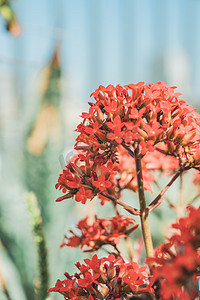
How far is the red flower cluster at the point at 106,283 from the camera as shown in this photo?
300 mm

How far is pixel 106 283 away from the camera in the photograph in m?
0.31

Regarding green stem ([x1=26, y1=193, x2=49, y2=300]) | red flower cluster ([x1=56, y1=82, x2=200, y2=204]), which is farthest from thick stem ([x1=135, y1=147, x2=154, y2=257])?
green stem ([x1=26, y1=193, x2=49, y2=300])

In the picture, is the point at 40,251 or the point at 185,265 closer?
the point at 185,265

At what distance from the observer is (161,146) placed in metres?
0.38

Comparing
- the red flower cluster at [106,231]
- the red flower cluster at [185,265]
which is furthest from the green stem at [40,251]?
the red flower cluster at [185,265]

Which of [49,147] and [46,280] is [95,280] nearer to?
[46,280]

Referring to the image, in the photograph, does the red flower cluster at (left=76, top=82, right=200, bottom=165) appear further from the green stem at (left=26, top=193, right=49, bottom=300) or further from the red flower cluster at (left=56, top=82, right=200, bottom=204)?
the green stem at (left=26, top=193, right=49, bottom=300)

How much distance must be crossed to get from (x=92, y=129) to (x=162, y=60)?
2194 millimetres

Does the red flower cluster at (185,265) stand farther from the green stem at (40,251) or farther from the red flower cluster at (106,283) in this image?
the green stem at (40,251)

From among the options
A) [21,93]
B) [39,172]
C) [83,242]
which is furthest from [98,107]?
[21,93]

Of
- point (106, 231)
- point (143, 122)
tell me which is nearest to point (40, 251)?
point (106, 231)

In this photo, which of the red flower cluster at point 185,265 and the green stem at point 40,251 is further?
the green stem at point 40,251

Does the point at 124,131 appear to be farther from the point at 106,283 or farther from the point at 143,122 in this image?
the point at 106,283

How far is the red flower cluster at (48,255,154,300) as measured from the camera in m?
0.30
